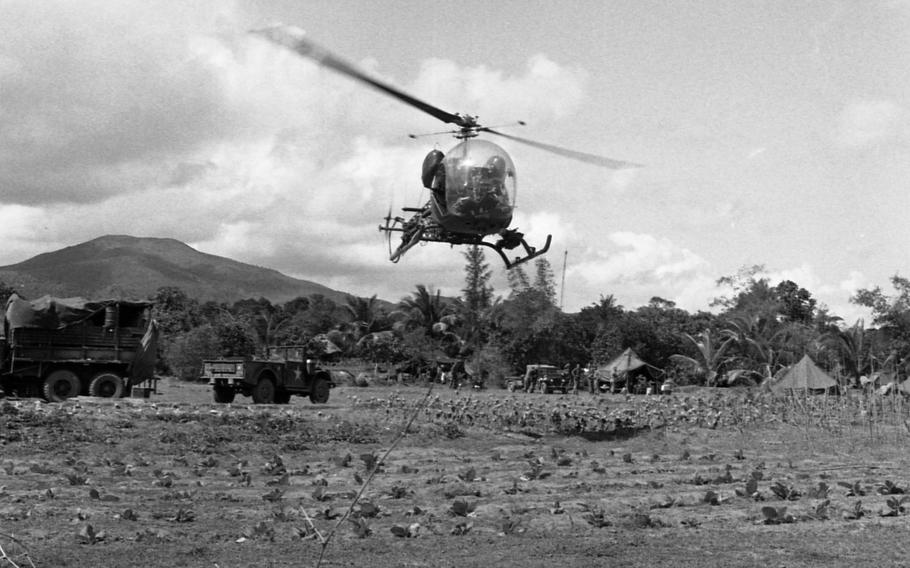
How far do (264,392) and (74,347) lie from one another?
18.2 feet

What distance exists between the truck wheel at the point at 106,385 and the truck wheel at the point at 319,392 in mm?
5890

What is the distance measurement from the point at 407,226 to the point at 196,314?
47.8 meters

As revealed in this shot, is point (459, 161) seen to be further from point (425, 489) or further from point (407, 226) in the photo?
point (425, 489)

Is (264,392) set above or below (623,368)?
below

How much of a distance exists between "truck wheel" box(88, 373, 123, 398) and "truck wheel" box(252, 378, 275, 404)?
395 cm

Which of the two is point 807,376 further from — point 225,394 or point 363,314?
point 363,314

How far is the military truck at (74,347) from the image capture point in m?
24.9

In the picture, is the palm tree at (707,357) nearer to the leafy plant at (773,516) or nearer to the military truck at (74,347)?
the military truck at (74,347)

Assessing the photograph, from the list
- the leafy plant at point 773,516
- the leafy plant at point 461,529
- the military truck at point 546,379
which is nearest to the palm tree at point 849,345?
the military truck at point 546,379

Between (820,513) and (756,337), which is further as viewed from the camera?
(756,337)

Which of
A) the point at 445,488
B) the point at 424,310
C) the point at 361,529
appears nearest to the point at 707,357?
the point at 424,310

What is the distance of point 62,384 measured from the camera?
2503 centimetres

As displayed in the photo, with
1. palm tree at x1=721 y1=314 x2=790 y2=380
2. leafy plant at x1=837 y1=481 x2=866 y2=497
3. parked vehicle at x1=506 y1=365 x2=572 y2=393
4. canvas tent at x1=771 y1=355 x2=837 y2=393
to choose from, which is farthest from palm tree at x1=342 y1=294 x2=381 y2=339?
leafy plant at x1=837 y1=481 x2=866 y2=497

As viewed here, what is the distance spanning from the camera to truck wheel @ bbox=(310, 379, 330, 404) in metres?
29.2
